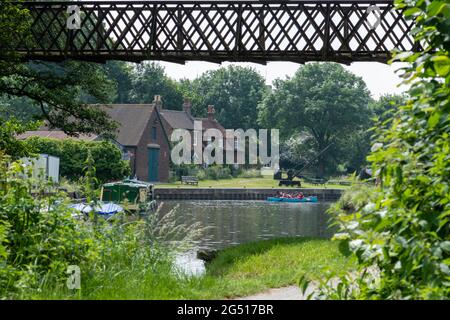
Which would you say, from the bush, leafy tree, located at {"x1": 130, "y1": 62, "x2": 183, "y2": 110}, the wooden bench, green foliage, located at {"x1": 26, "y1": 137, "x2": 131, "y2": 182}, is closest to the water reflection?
green foliage, located at {"x1": 26, "y1": 137, "x2": 131, "y2": 182}

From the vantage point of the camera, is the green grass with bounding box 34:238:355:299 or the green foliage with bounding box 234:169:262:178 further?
the green foliage with bounding box 234:169:262:178

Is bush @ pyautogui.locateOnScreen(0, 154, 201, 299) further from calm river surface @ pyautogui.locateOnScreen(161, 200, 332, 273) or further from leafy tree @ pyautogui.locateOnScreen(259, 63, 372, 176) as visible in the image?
leafy tree @ pyautogui.locateOnScreen(259, 63, 372, 176)

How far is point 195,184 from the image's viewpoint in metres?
72.3

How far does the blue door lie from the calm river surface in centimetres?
1599

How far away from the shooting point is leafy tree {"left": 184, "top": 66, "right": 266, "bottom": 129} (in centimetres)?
11538

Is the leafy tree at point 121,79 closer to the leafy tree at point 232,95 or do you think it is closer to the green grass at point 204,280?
the leafy tree at point 232,95

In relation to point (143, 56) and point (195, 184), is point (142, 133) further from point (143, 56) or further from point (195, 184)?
point (143, 56)

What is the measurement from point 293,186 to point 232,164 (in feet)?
52.3

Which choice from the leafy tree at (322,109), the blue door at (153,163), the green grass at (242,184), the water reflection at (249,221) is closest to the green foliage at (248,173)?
the green grass at (242,184)

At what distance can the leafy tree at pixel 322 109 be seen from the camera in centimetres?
9275

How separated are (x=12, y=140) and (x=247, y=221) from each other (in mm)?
22203

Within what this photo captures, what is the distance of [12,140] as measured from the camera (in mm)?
21578
